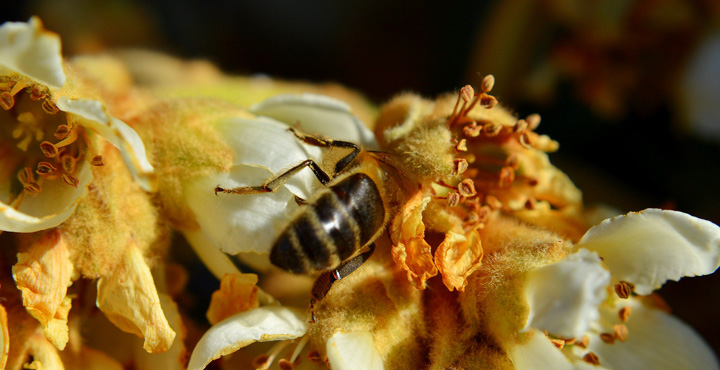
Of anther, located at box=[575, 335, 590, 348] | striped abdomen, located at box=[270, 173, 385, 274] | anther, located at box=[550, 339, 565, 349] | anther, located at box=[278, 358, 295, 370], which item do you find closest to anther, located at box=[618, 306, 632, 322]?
anther, located at box=[575, 335, 590, 348]

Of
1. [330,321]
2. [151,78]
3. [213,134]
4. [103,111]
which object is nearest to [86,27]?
[151,78]

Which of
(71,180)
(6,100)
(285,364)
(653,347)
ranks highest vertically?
(6,100)

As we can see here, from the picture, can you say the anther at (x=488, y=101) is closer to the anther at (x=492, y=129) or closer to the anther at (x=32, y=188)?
the anther at (x=492, y=129)

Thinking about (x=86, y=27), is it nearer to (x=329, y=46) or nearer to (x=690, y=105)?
(x=329, y=46)

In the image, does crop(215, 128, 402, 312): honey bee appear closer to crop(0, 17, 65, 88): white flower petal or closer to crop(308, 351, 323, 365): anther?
crop(308, 351, 323, 365): anther

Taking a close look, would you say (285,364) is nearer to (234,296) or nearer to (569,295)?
(234,296)

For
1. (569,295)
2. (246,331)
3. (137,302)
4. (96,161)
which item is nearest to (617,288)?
(569,295)
